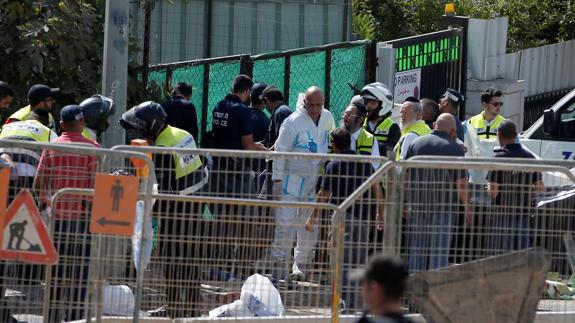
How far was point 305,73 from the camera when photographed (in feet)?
47.6

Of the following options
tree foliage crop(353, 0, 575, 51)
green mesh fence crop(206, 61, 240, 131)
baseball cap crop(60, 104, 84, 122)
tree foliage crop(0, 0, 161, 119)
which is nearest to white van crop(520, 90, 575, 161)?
green mesh fence crop(206, 61, 240, 131)

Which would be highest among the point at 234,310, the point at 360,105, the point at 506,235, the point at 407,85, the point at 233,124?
the point at 407,85

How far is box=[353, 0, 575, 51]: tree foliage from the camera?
74.1ft

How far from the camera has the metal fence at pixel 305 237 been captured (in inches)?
302

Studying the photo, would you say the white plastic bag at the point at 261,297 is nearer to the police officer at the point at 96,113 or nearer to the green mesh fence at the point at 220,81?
the police officer at the point at 96,113

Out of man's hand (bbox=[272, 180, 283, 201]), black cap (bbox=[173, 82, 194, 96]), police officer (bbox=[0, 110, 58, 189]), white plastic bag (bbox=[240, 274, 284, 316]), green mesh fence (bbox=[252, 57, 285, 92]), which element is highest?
green mesh fence (bbox=[252, 57, 285, 92])

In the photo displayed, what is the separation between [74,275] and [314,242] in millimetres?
1567

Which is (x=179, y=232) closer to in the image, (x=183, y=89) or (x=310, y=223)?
(x=310, y=223)

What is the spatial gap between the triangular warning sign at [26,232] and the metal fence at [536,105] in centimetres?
1405

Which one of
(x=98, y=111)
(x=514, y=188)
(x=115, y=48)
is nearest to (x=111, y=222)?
(x=98, y=111)

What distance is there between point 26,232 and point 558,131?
7.68m

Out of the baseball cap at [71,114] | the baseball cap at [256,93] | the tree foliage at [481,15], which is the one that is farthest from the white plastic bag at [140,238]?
the tree foliage at [481,15]

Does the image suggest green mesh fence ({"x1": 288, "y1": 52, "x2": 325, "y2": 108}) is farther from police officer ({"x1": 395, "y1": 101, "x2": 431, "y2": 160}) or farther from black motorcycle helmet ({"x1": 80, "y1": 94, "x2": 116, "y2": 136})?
black motorcycle helmet ({"x1": 80, "y1": 94, "x2": 116, "y2": 136})

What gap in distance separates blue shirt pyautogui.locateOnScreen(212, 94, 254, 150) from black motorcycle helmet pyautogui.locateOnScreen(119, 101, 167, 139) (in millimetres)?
2097
